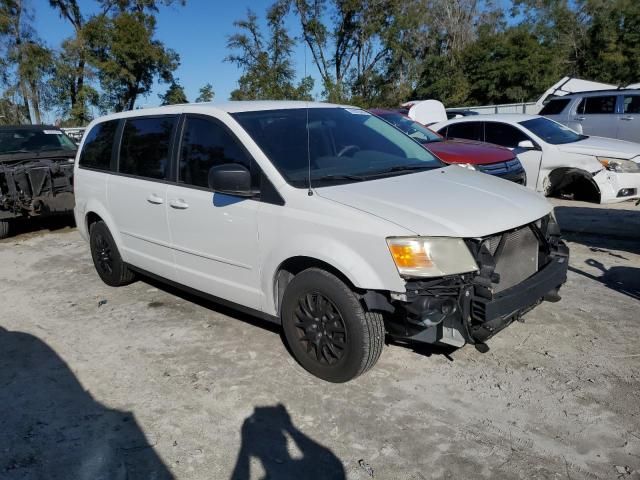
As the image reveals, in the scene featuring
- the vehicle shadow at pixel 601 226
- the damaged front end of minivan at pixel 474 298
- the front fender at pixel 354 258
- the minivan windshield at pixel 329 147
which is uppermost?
the minivan windshield at pixel 329 147

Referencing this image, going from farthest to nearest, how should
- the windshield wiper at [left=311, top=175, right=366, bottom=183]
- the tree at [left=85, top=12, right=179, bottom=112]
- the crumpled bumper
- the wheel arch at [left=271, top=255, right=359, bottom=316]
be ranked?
the tree at [left=85, top=12, right=179, bottom=112], the crumpled bumper, the windshield wiper at [left=311, top=175, right=366, bottom=183], the wheel arch at [left=271, top=255, right=359, bottom=316]

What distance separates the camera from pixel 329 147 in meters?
3.96

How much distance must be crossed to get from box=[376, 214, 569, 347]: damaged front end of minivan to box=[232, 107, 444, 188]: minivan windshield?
3.12 feet

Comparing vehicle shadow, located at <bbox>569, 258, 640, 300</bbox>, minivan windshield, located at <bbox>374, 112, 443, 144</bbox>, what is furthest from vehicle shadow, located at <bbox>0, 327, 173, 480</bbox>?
minivan windshield, located at <bbox>374, 112, 443, 144</bbox>

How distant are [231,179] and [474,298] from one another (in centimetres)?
167

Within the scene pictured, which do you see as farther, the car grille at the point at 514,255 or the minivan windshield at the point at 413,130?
the minivan windshield at the point at 413,130

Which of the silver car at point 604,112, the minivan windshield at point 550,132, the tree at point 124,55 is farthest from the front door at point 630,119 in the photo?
the tree at point 124,55

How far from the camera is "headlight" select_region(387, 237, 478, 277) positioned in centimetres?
293

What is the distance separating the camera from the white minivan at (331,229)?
3004 mm

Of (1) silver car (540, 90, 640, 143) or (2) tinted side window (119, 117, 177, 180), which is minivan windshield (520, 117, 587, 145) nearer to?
(1) silver car (540, 90, 640, 143)

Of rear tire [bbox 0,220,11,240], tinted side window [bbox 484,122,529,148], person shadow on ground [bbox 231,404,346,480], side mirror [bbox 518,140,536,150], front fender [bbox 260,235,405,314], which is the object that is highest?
tinted side window [bbox 484,122,529,148]

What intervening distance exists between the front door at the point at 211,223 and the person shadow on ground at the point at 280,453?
3.02 feet

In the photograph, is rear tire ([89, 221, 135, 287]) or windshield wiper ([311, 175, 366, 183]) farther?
rear tire ([89, 221, 135, 287])

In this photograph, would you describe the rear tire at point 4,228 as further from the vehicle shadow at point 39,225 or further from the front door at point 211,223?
the front door at point 211,223
